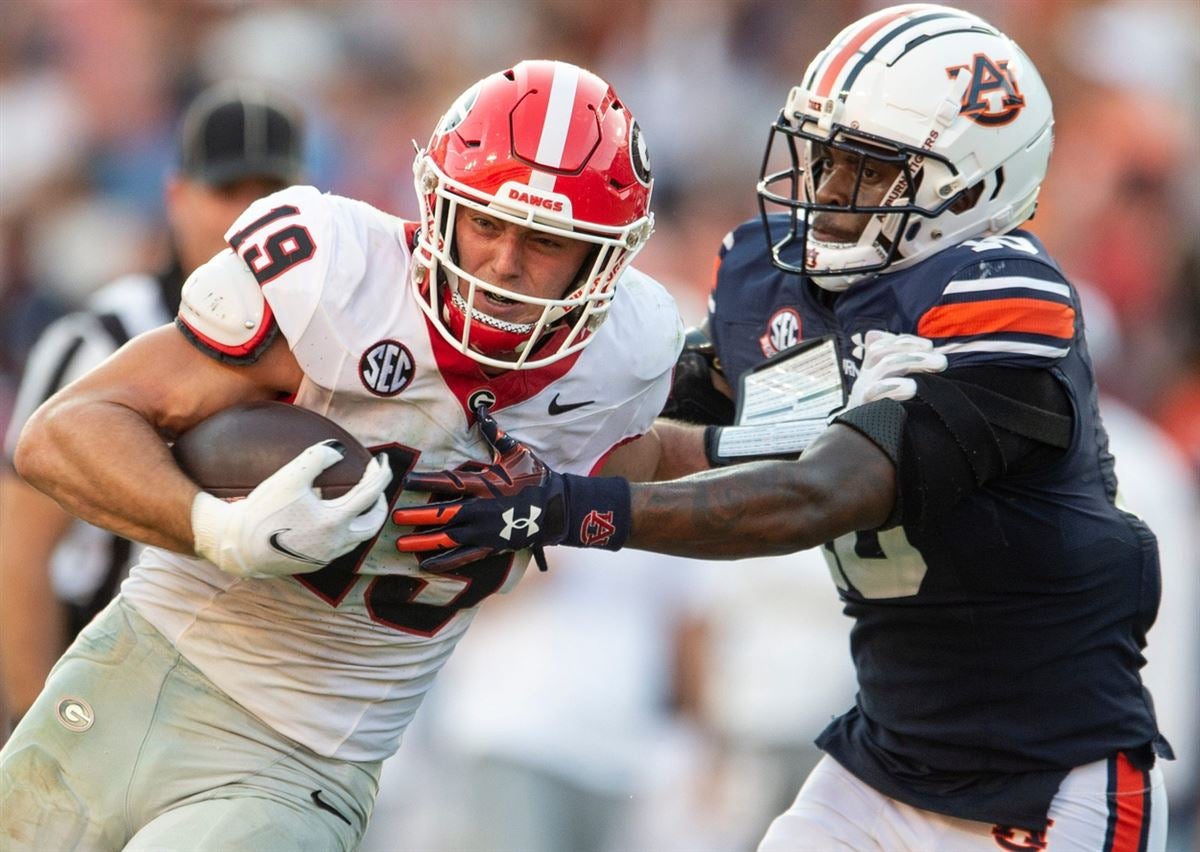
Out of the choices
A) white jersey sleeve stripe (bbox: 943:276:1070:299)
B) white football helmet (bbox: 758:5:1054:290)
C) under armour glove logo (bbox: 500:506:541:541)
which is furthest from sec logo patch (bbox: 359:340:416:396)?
white jersey sleeve stripe (bbox: 943:276:1070:299)

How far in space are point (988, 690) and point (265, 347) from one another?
1508 millimetres

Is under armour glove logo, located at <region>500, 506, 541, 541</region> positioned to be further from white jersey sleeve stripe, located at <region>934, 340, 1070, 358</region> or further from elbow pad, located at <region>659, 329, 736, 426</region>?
elbow pad, located at <region>659, 329, 736, 426</region>

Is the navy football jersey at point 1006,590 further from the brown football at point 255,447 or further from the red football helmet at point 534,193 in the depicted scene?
the brown football at point 255,447

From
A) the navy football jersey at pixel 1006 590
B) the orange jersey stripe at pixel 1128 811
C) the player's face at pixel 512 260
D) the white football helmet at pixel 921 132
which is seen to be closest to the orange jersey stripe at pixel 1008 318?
the navy football jersey at pixel 1006 590

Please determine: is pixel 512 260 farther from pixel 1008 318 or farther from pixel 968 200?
pixel 968 200

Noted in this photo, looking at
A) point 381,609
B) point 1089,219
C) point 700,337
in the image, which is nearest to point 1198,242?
point 1089,219

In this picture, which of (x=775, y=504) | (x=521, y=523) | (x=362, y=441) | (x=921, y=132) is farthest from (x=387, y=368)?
(x=921, y=132)

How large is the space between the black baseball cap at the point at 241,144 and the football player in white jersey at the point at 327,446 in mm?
1760

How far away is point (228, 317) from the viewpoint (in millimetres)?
2654

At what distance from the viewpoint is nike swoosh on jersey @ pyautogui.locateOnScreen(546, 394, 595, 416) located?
294 centimetres

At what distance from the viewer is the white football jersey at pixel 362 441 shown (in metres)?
2.72

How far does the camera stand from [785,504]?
2822mm

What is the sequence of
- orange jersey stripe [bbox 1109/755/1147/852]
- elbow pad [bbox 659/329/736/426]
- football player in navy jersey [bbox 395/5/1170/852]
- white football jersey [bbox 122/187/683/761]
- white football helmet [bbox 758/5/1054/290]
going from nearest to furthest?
white football jersey [bbox 122/187/683/761], football player in navy jersey [bbox 395/5/1170/852], orange jersey stripe [bbox 1109/755/1147/852], white football helmet [bbox 758/5/1054/290], elbow pad [bbox 659/329/736/426]

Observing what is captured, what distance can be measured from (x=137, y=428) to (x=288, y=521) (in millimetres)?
322
